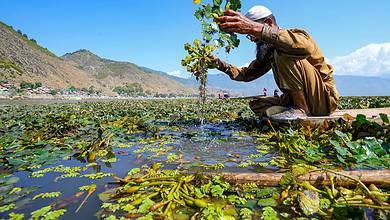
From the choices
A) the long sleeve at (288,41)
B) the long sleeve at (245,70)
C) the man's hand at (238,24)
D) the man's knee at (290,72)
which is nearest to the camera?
the man's hand at (238,24)

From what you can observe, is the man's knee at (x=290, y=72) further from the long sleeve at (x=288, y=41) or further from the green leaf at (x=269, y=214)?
the green leaf at (x=269, y=214)

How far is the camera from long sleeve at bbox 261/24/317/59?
3133mm

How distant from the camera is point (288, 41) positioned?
3.20m

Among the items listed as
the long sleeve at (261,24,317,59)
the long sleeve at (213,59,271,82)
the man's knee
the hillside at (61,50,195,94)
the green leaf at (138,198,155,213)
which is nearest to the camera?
the green leaf at (138,198,155,213)

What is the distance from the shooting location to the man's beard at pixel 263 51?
418cm

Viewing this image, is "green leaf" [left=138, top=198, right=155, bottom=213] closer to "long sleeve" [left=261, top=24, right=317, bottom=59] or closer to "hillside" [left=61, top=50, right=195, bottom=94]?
"long sleeve" [left=261, top=24, right=317, bottom=59]

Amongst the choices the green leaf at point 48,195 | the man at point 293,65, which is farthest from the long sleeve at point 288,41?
the green leaf at point 48,195

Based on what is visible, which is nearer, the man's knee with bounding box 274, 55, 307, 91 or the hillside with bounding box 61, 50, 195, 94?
the man's knee with bounding box 274, 55, 307, 91

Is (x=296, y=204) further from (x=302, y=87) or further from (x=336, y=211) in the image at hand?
(x=302, y=87)

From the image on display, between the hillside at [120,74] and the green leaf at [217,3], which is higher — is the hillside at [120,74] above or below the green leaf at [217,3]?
above

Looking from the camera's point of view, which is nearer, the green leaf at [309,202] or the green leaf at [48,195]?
the green leaf at [309,202]

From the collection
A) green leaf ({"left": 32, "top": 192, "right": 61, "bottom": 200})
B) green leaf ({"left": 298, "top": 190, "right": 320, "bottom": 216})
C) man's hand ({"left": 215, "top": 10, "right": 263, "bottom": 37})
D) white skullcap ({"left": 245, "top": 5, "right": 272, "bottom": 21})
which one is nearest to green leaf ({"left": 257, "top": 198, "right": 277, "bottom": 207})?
green leaf ({"left": 298, "top": 190, "right": 320, "bottom": 216})

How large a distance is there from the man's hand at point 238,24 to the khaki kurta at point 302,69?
0.11m

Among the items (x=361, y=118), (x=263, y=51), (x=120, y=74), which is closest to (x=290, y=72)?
(x=263, y=51)
